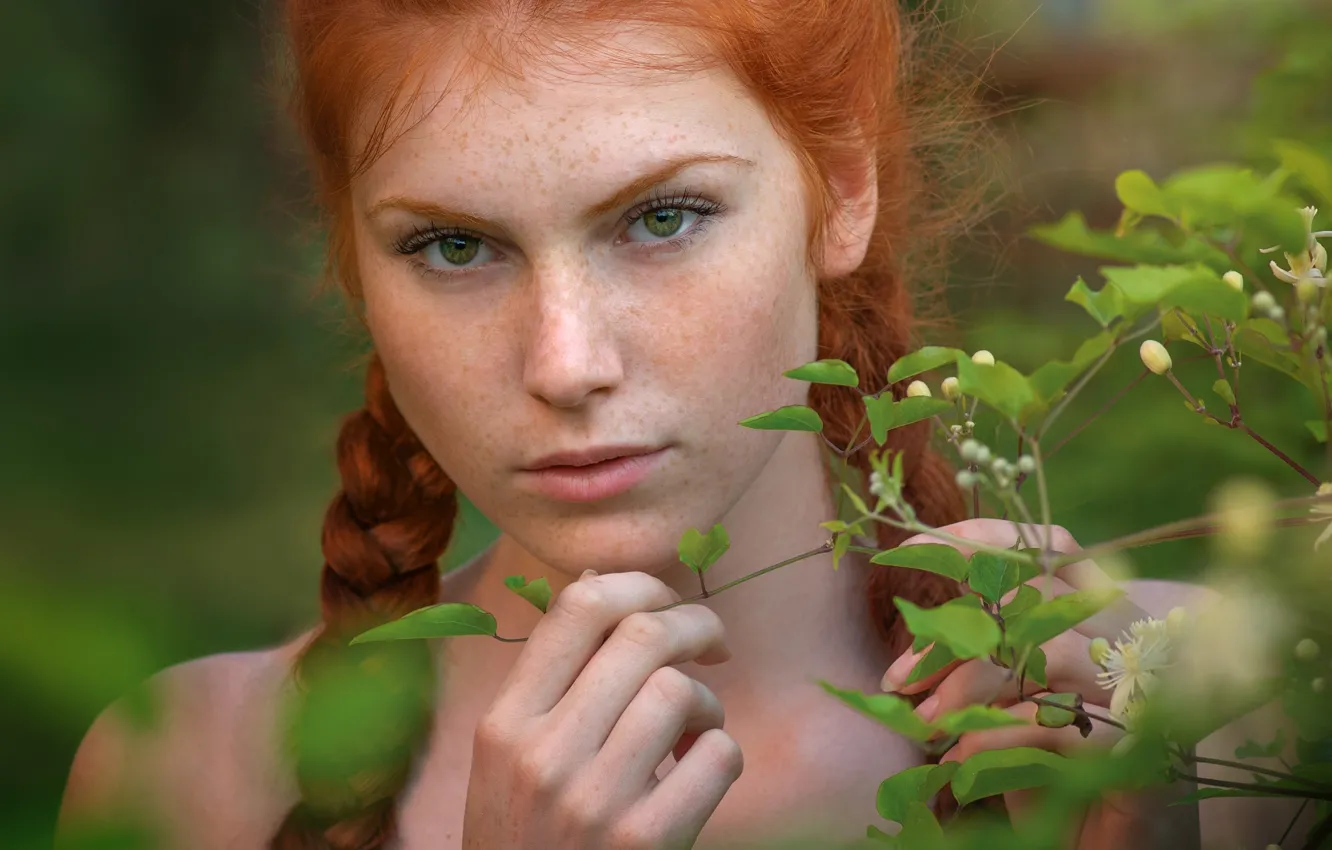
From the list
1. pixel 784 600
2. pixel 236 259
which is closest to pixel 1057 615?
pixel 784 600

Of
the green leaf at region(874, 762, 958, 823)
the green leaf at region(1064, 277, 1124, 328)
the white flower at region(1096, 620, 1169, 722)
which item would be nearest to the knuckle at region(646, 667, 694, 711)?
the green leaf at region(874, 762, 958, 823)

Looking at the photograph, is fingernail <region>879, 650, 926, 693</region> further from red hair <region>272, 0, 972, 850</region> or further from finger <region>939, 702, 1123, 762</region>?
red hair <region>272, 0, 972, 850</region>

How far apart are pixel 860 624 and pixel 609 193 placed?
0.63 metres

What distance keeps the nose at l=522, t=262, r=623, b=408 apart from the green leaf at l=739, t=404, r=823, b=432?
304 mm

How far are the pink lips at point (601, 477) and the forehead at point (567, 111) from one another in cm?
25

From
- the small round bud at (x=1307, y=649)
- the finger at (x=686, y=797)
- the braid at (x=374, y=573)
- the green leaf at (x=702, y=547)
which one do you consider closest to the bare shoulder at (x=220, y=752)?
the braid at (x=374, y=573)

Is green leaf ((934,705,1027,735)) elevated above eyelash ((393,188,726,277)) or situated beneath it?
situated beneath

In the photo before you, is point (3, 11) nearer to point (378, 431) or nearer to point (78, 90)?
point (78, 90)

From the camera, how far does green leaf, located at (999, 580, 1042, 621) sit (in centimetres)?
84

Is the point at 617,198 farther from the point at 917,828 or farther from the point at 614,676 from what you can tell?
the point at 917,828

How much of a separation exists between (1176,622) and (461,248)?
74 cm

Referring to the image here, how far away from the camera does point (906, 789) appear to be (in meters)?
0.88

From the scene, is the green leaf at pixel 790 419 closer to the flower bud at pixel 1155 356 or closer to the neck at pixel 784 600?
the flower bud at pixel 1155 356

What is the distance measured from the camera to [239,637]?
8.95 ft
